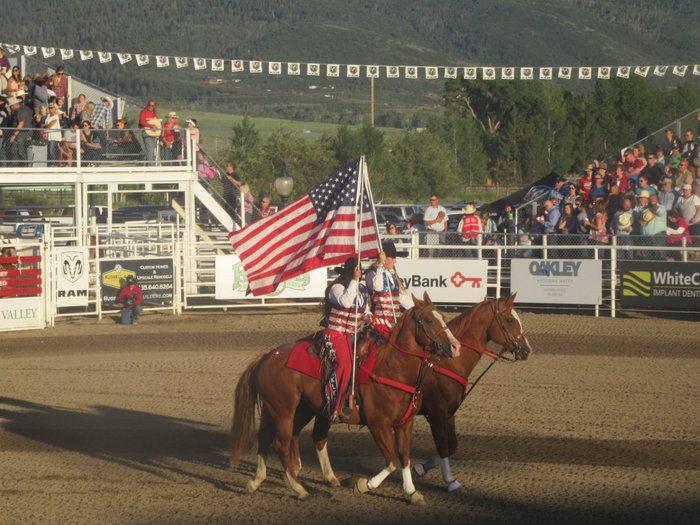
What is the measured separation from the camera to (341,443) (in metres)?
11.1

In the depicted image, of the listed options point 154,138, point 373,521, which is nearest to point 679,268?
point 154,138

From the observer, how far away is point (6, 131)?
23.3 meters

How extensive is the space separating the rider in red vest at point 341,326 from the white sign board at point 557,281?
41.3 feet

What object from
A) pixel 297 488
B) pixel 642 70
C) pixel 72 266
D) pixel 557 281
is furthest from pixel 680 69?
pixel 297 488

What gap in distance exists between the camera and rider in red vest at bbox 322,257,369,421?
29.1 feet

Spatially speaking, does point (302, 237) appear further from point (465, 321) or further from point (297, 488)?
point (297, 488)

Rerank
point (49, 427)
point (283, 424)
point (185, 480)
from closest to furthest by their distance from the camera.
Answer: point (283, 424), point (185, 480), point (49, 427)

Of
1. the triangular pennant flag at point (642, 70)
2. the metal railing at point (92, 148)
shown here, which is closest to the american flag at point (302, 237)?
the metal railing at point (92, 148)

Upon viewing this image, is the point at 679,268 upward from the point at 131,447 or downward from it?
upward

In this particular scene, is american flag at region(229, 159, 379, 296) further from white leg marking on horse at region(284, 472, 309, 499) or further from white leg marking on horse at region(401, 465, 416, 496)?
white leg marking on horse at region(401, 465, 416, 496)

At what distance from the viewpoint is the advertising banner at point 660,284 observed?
2044 centimetres

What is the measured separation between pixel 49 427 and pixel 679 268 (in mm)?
13043

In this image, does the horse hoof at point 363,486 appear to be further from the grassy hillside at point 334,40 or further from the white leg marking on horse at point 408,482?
the grassy hillside at point 334,40

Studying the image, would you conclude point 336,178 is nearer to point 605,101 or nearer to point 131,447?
point 131,447
